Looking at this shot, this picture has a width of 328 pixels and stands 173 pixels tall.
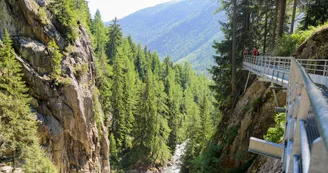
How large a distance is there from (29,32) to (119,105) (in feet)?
74.1

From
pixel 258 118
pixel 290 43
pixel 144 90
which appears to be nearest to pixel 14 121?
pixel 258 118

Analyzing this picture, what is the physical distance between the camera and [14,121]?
14.6 m

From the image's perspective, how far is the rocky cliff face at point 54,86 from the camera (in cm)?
1753

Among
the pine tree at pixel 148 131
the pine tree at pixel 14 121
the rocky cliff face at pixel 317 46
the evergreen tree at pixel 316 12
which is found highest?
the evergreen tree at pixel 316 12

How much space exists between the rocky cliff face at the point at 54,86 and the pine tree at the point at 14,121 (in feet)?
7.00

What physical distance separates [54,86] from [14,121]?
16.0 ft

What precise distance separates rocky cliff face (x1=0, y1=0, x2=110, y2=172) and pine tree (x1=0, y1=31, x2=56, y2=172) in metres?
2.13

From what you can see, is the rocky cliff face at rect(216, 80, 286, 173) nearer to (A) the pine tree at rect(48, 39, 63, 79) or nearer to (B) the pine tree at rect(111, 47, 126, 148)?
(A) the pine tree at rect(48, 39, 63, 79)

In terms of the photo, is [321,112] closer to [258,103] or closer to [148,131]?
[258,103]

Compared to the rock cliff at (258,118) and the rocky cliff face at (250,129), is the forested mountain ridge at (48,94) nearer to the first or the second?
the rocky cliff face at (250,129)

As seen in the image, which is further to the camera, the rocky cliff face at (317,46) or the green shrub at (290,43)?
the green shrub at (290,43)

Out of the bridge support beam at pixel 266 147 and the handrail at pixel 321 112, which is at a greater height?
the handrail at pixel 321 112

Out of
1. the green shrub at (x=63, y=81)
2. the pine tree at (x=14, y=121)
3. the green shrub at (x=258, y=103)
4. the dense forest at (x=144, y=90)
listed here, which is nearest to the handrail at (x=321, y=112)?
the dense forest at (x=144, y=90)

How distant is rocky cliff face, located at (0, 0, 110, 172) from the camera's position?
1753cm
